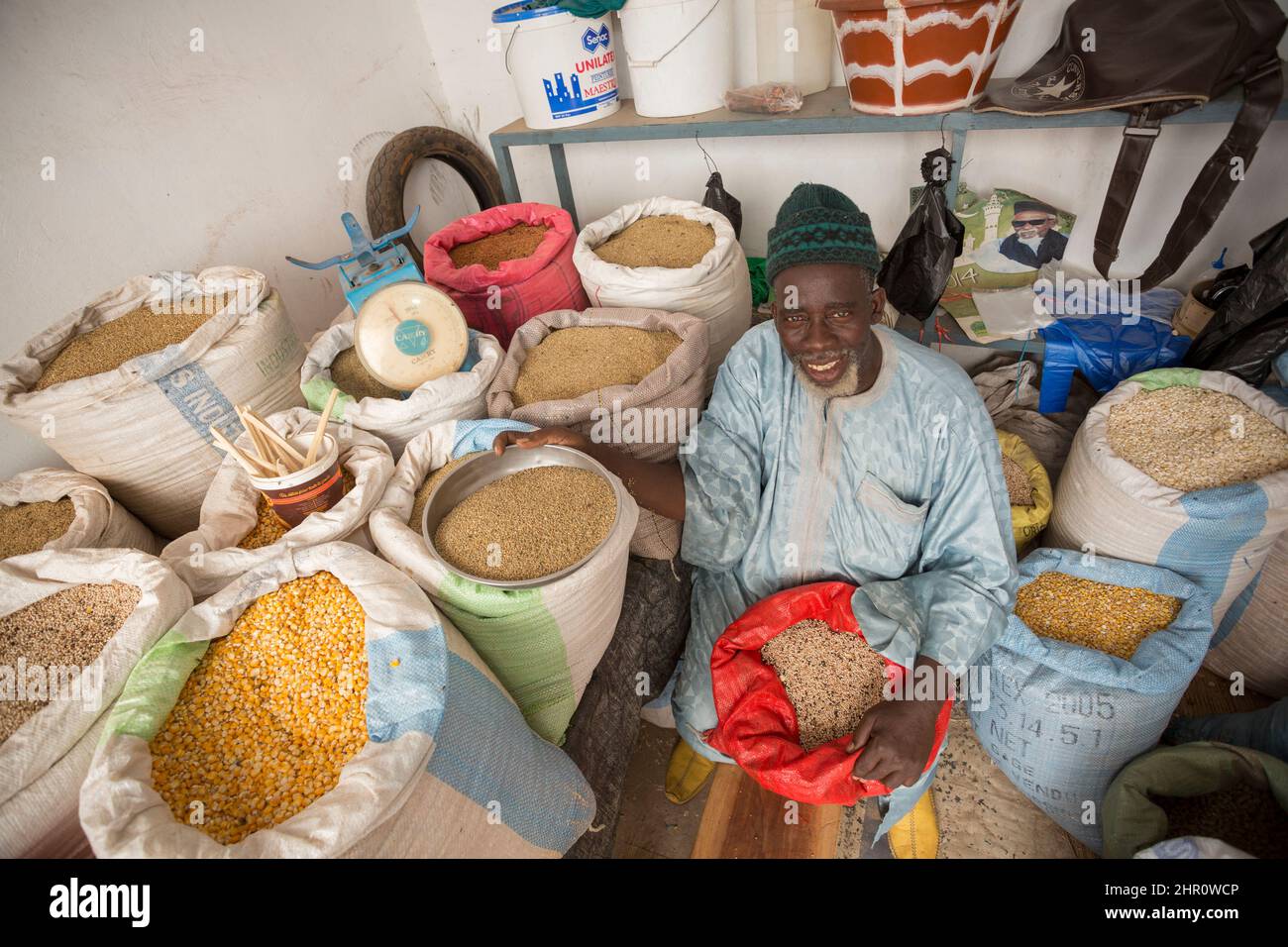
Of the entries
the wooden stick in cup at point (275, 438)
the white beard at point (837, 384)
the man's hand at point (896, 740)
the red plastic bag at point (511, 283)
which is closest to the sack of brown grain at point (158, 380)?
the wooden stick in cup at point (275, 438)

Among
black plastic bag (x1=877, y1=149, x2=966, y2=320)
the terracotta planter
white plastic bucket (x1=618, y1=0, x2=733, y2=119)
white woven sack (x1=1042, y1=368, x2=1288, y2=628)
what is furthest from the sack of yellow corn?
white plastic bucket (x1=618, y1=0, x2=733, y2=119)

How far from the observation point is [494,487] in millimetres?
1359

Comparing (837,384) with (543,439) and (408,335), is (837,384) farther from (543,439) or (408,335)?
(408,335)

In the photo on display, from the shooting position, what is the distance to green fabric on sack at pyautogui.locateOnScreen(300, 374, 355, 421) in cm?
155

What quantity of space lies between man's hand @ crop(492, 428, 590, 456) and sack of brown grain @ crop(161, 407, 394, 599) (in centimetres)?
28

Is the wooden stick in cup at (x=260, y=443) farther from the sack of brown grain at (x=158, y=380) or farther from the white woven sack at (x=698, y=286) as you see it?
the white woven sack at (x=698, y=286)

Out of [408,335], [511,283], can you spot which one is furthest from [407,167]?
[408,335]

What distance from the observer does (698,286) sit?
1824 millimetres

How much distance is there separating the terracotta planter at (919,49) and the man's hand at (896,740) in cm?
157

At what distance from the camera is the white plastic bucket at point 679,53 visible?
6.63ft

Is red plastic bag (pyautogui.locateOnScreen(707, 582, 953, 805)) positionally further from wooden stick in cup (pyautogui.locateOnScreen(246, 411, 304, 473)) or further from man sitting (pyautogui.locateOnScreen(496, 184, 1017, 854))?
wooden stick in cup (pyautogui.locateOnScreen(246, 411, 304, 473))
